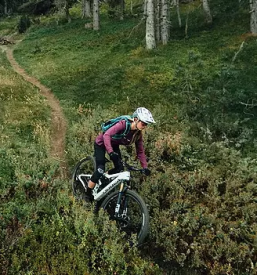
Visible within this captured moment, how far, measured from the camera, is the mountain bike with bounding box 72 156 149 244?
748 cm

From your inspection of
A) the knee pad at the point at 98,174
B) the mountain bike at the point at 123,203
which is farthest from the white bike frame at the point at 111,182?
the knee pad at the point at 98,174

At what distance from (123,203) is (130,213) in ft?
1.07

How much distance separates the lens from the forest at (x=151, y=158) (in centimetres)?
709

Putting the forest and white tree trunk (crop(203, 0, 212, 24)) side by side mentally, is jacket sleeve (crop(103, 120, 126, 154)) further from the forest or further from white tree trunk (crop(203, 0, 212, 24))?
white tree trunk (crop(203, 0, 212, 24))

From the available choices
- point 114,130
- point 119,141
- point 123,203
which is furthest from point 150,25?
point 123,203

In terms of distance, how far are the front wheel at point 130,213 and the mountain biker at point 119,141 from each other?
0.67m

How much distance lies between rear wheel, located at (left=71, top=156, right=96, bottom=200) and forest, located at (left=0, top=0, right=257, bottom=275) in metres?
0.25

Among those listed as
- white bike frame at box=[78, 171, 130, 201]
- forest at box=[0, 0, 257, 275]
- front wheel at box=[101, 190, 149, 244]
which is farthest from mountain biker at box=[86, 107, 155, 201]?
forest at box=[0, 0, 257, 275]

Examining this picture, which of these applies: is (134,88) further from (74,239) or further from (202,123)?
(74,239)

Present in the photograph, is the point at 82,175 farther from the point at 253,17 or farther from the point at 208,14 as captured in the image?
the point at 208,14

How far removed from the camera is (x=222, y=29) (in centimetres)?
2367

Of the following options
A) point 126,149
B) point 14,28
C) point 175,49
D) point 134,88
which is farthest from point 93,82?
point 14,28

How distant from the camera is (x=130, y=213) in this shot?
788cm

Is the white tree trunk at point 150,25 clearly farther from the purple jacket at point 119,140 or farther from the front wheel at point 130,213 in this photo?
the front wheel at point 130,213
